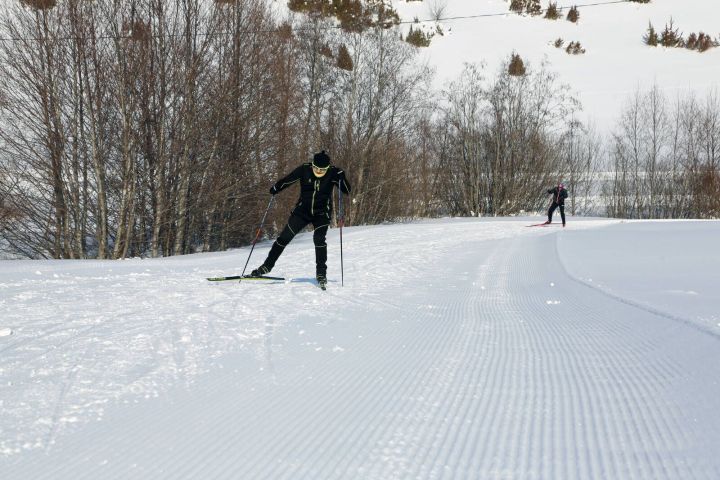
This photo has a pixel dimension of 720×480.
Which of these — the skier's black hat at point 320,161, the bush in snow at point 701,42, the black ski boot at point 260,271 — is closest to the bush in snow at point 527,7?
the bush in snow at point 701,42

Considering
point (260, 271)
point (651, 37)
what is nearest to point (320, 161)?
point (260, 271)

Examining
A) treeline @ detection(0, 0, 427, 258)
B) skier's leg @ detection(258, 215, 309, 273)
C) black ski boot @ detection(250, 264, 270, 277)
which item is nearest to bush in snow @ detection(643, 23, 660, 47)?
treeline @ detection(0, 0, 427, 258)

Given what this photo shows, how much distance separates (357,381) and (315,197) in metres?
4.00

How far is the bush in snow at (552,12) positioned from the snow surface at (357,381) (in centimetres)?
5028

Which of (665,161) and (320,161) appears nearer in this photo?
(320,161)

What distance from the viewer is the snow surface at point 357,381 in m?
1.96

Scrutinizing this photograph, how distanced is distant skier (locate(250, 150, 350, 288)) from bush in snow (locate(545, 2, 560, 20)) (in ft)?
165

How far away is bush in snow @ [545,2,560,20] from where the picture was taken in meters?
49.3

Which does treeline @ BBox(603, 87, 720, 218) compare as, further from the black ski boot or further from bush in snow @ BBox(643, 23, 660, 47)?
the black ski boot

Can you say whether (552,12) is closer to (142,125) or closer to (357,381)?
(142,125)

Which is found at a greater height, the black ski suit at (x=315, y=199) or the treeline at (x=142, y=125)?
the treeline at (x=142, y=125)

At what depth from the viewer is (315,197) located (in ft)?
21.8

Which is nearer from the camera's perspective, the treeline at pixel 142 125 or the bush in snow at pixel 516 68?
the treeline at pixel 142 125

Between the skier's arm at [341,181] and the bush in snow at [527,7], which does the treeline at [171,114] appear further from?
the bush in snow at [527,7]
